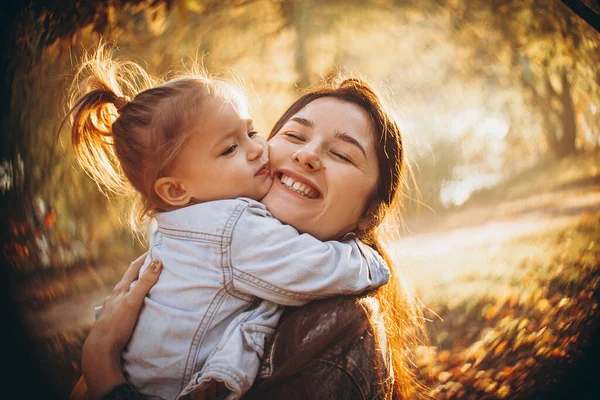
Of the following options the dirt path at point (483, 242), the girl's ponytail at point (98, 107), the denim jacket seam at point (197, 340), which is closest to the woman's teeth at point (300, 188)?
the denim jacket seam at point (197, 340)

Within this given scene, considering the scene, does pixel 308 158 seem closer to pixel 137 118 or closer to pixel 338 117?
pixel 338 117

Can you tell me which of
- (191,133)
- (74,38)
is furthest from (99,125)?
(191,133)

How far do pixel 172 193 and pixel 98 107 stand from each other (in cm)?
39

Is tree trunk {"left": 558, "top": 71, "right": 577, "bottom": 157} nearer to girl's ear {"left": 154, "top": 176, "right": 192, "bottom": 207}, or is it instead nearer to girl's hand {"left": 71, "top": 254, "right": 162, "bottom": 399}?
girl's ear {"left": 154, "top": 176, "right": 192, "bottom": 207}

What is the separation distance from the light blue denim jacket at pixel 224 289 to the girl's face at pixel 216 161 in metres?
0.08

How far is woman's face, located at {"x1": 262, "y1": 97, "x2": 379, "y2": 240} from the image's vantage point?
1482 mm

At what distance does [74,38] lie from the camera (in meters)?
1.55

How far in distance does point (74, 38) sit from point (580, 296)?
1988 mm

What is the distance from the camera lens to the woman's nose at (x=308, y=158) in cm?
148

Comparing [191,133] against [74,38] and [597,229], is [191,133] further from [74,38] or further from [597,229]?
[597,229]

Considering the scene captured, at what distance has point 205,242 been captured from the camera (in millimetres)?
1328

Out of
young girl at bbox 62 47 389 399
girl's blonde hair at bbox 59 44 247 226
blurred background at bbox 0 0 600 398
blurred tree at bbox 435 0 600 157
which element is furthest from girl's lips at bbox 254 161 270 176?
blurred tree at bbox 435 0 600 157

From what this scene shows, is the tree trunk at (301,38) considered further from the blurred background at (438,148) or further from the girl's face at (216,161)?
the girl's face at (216,161)

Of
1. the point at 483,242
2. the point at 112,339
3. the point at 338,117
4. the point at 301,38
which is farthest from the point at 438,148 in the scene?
the point at 112,339
